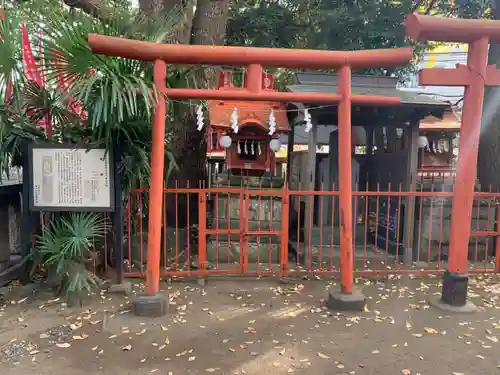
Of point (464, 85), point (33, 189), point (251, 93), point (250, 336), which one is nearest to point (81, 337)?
point (250, 336)

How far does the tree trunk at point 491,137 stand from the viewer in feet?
27.3

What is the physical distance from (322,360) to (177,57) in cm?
354

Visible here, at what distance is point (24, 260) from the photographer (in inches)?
210

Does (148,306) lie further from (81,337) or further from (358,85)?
(358,85)

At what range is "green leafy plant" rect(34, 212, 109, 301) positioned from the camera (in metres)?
4.95

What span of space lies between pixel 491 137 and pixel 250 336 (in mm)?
6992

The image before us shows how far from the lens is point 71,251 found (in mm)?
4938

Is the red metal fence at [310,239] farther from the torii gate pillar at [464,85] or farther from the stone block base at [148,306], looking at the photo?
the stone block base at [148,306]

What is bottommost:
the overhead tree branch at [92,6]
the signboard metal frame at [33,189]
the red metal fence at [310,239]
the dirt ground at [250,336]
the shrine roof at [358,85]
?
the dirt ground at [250,336]

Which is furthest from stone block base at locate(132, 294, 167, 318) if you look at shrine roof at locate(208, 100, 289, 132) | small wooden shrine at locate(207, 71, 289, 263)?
shrine roof at locate(208, 100, 289, 132)

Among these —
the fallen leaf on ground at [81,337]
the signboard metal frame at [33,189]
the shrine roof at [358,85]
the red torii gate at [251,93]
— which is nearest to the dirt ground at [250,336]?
the fallen leaf on ground at [81,337]

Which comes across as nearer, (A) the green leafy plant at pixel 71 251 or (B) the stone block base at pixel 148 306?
(B) the stone block base at pixel 148 306

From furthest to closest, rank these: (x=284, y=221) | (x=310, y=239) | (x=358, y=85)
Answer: (x=358, y=85)
(x=310, y=239)
(x=284, y=221)

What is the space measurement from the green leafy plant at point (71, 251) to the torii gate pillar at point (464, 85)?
444 centimetres
